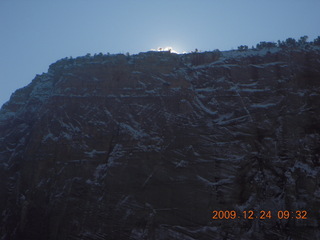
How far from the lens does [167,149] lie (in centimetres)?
1992

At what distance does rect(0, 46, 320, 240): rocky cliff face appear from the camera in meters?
18.2

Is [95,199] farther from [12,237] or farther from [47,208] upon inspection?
[12,237]

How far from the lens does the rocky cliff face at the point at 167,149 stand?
18172 millimetres

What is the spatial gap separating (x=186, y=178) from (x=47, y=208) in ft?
25.0

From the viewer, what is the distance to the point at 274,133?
64.4 ft

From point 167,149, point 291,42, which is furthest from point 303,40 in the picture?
point 167,149

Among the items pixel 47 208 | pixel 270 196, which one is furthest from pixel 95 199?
pixel 270 196

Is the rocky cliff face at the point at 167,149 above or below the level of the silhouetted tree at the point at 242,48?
below
